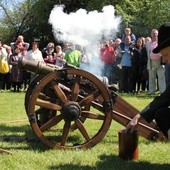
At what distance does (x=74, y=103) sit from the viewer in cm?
595

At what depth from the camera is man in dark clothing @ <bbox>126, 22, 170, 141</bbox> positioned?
4801 mm

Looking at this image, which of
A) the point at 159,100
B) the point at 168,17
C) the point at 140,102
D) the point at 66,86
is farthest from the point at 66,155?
the point at 168,17

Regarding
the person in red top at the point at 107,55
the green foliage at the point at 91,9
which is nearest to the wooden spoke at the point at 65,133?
the person in red top at the point at 107,55

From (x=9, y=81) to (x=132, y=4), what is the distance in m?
18.2

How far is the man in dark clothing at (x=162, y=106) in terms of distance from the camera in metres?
4.80

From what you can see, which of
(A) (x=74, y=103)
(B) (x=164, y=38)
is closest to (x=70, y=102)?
(A) (x=74, y=103)

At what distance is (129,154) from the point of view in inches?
215

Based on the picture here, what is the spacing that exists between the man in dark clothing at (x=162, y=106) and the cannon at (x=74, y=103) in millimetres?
901

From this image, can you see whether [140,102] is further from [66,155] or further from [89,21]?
[66,155]

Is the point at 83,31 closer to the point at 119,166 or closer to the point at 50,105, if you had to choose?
the point at 50,105

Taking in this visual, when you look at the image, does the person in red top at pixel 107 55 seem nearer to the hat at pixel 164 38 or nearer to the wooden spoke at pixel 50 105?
the wooden spoke at pixel 50 105

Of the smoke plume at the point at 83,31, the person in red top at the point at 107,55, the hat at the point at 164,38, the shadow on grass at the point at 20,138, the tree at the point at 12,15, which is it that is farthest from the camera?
the tree at the point at 12,15

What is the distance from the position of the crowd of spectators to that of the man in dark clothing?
7.69 metres

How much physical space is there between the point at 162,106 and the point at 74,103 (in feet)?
4.35
